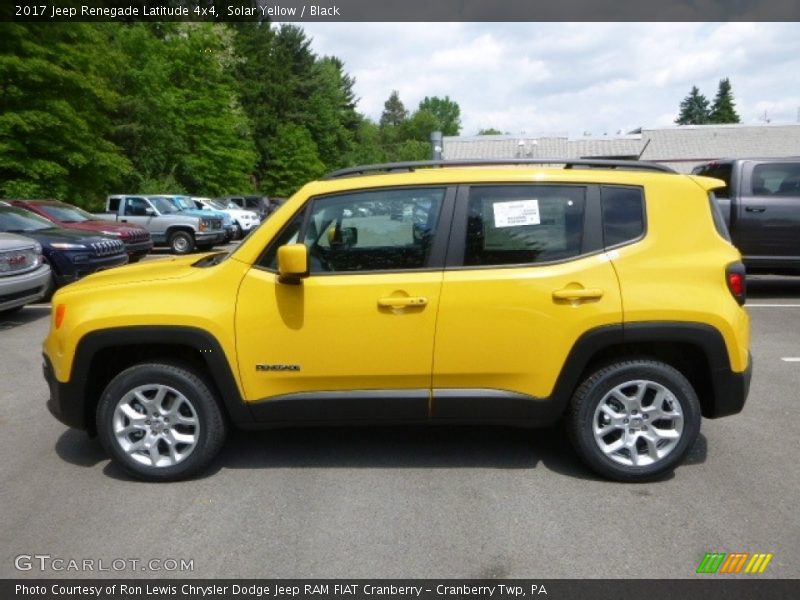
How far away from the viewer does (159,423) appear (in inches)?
160

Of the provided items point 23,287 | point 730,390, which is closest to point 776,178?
point 730,390

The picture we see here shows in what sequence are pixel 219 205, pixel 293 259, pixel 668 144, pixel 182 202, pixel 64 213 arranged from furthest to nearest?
1. pixel 668 144
2. pixel 219 205
3. pixel 182 202
4. pixel 64 213
5. pixel 293 259

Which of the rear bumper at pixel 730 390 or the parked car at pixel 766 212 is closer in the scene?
the rear bumper at pixel 730 390

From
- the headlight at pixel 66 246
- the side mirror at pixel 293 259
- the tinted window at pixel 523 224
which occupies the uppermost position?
the tinted window at pixel 523 224

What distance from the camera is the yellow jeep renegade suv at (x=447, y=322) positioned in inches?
152

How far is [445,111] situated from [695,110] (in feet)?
211

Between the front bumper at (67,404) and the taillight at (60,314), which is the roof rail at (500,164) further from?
the front bumper at (67,404)

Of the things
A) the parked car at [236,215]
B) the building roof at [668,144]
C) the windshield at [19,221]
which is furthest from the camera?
the building roof at [668,144]

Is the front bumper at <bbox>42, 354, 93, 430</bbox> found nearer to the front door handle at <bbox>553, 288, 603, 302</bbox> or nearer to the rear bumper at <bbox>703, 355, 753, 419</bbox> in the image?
the front door handle at <bbox>553, 288, 603, 302</bbox>

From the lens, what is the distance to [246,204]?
108ft

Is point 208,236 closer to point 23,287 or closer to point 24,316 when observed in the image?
point 24,316

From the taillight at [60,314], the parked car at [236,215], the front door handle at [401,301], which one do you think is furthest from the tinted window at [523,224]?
the parked car at [236,215]

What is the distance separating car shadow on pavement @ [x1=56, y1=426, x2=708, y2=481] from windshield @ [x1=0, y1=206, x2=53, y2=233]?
8209mm
